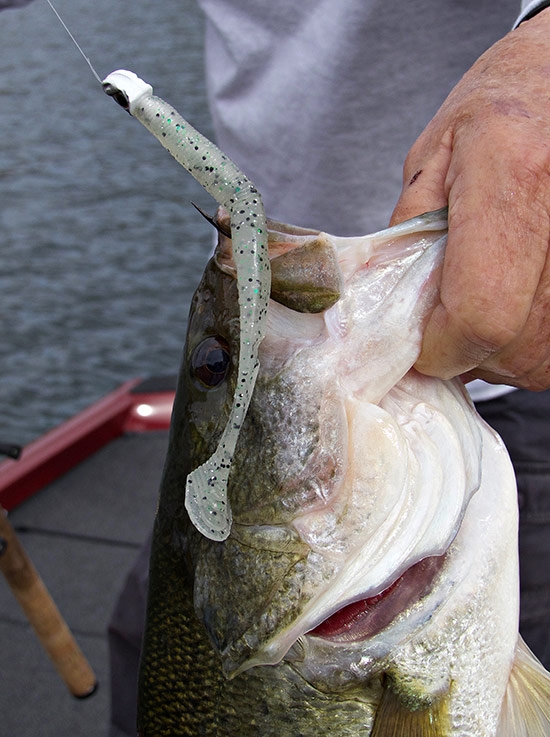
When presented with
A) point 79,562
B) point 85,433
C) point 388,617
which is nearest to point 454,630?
point 388,617

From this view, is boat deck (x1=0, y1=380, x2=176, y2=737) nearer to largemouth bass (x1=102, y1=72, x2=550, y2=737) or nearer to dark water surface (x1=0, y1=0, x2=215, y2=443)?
largemouth bass (x1=102, y1=72, x2=550, y2=737)

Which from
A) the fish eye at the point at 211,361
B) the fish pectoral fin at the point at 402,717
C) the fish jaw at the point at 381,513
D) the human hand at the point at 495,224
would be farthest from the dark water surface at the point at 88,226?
the fish pectoral fin at the point at 402,717

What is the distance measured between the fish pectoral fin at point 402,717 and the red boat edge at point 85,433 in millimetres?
3608

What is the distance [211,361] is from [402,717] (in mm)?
630

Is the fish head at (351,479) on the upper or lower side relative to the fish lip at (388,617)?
upper

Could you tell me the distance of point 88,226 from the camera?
38.3ft

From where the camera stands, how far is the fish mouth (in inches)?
54.5

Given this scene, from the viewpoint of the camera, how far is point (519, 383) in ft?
4.43

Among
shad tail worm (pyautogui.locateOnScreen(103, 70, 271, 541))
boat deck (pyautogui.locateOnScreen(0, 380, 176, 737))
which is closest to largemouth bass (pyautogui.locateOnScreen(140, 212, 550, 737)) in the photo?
shad tail worm (pyautogui.locateOnScreen(103, 70, 271, 541))

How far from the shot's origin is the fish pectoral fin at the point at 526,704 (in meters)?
1.49

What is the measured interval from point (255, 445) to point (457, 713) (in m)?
0.54

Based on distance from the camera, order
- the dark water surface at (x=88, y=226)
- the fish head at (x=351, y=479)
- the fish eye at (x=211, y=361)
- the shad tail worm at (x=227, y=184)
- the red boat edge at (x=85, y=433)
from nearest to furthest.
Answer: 1. the shad tail worm at (x=227, y=184)
2. the fish head at (x=351, y=479)
3. the fish eye at (x=211, y=361)
4. the red boat edge at (x=85, y=433)
5. the dark water surface at (x=88, y=226)

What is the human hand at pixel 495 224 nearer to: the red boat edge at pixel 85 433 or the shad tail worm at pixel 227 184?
the shad tail worm at pixel 227 184

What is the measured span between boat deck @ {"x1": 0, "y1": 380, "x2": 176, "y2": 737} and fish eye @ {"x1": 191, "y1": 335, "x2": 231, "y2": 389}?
2.56m
